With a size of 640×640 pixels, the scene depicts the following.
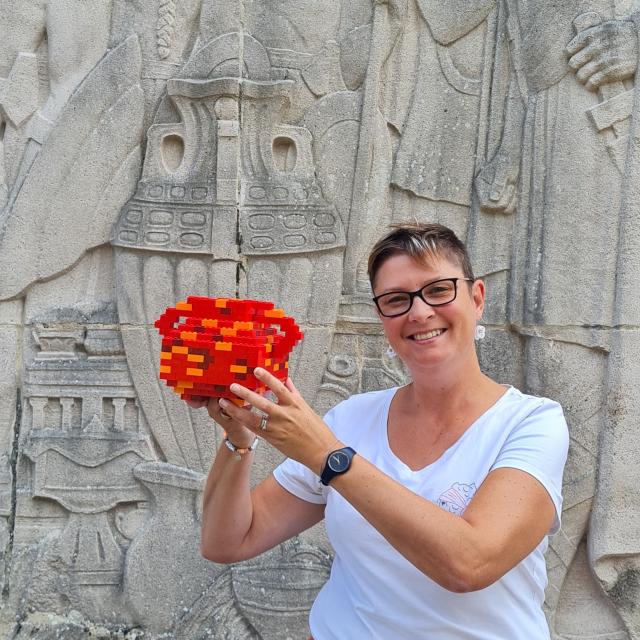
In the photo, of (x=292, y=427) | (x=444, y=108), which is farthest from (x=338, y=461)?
(x=444, y=108)

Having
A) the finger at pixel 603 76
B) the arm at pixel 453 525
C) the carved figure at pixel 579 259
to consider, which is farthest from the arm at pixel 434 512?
the finger at pixel 603 76

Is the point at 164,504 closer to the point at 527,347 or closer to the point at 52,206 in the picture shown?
the point at 52,206

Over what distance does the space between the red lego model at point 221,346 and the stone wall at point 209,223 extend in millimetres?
1701

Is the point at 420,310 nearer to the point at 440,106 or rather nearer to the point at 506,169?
the point at 506,169

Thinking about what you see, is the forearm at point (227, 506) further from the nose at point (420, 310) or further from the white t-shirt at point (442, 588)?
the nose at point (420, 310)

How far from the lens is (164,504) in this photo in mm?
3467

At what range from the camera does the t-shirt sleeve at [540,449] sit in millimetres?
1457

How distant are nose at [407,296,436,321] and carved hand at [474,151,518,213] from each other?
2023 millimetres

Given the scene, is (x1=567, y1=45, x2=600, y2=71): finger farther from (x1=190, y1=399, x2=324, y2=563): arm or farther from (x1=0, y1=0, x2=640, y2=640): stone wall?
(x1=190, y1=399, x2=324, y2=563): arm

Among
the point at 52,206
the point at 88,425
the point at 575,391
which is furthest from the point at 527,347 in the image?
the point at 52,206

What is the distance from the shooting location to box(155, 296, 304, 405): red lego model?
1.55 metres

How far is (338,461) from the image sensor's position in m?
1.38

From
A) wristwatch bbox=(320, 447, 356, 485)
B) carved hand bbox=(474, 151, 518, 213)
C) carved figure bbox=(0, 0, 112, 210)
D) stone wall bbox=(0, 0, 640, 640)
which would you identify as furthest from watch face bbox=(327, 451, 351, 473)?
carved figure bbox=(0, 0, 112, 210)

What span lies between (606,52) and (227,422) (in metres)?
2.59
